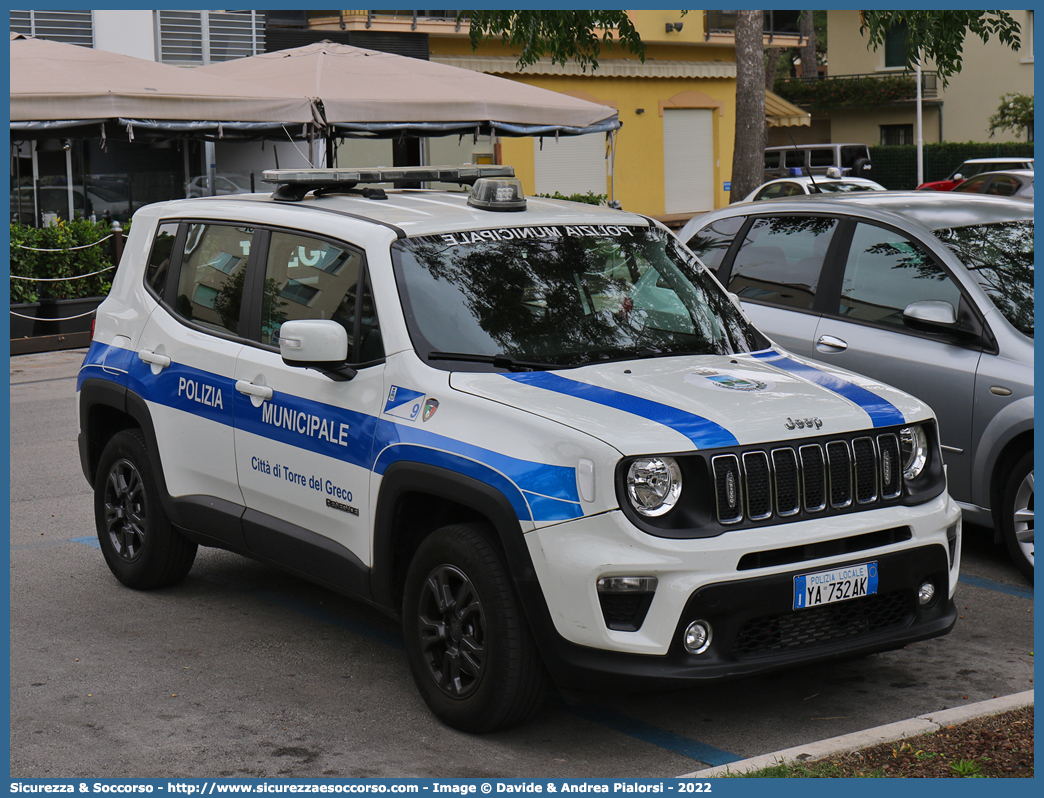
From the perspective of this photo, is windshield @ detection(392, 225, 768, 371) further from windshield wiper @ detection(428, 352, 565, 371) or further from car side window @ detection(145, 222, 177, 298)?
car side window @ detection(145, 222, 177, 298)

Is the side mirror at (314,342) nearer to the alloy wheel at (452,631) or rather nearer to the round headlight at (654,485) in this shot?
the alloy wheel at (452,631)

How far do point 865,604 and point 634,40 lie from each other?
26.1 ft

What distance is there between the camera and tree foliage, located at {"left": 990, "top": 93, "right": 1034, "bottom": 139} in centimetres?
4325

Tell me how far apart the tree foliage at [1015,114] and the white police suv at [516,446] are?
41298mm

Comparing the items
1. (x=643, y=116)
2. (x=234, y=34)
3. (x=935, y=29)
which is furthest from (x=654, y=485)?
(x=643, y=116)

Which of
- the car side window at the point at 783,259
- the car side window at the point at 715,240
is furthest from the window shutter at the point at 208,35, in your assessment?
the car side window at the point at 783,259

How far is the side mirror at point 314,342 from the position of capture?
16.1 ft

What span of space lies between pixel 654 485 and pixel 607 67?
103ft

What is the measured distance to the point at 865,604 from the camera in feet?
15.1

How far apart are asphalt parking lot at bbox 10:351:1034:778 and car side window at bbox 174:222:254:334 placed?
1.39 meters

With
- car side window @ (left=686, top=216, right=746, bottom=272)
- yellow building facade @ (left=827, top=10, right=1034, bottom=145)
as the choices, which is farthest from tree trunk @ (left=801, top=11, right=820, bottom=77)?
car side window @ (left=686, top=216, right=746, bottom=272)

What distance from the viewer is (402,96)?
17.6 meters

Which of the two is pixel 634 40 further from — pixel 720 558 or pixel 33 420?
pixel 720 558

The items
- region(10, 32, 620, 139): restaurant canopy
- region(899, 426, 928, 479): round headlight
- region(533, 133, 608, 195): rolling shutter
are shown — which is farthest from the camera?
region(533, 133, 608, 195): rolling shutter
